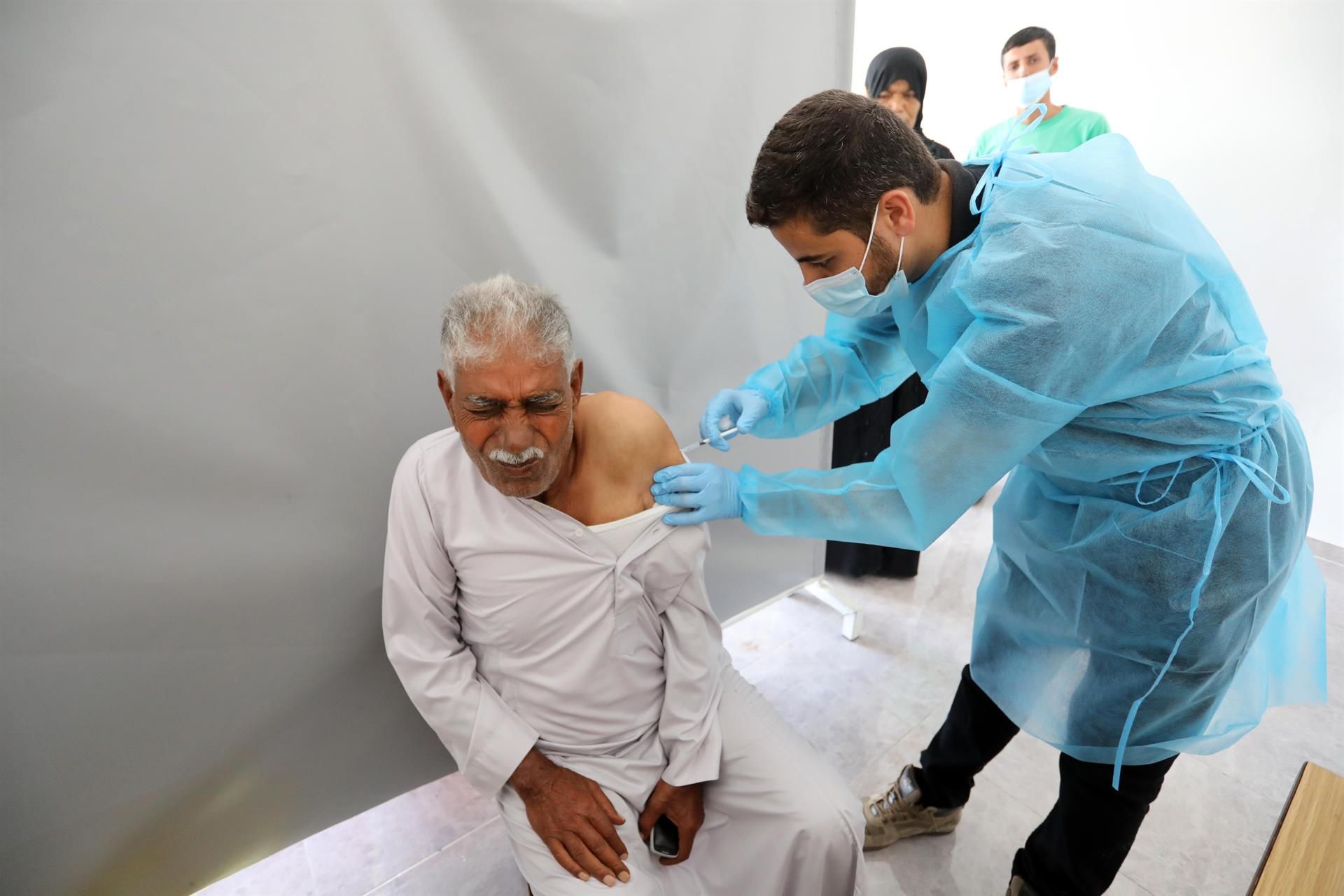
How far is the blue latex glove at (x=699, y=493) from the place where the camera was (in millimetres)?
1130

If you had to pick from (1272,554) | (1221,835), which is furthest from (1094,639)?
(1221,835)

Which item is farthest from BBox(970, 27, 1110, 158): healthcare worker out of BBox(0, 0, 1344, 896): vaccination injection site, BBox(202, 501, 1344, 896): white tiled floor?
BBox(202, 501, 1344, 896): white tiled floor

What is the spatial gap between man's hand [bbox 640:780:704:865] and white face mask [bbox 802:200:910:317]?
3.02ft

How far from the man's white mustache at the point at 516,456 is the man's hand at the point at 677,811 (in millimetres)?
670

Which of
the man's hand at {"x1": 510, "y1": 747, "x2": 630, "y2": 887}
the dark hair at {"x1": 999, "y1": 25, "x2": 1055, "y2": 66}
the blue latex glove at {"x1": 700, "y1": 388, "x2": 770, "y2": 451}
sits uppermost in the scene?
the dark hair at {"x1": 999, "y1": 25, "x2": 1055, "y2": 66}

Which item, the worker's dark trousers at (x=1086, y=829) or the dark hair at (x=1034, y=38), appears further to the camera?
the dark hair at (x=1034, y=38)

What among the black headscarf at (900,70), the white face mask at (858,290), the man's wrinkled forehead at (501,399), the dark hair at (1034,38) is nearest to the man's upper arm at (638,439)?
the man's wrinkled forehead at (501,399)

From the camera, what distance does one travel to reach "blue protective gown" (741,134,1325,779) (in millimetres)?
879

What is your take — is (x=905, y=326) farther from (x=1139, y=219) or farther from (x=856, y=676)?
(x=856, y=676)

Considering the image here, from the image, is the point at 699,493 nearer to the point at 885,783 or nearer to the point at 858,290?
the point at 858,290

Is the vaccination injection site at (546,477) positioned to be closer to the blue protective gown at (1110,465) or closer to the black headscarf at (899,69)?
the blue protective gown at (1110,465)

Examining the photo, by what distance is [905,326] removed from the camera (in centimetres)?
117

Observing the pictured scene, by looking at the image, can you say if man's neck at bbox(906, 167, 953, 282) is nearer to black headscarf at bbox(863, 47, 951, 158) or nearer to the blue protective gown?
the blue protective gown

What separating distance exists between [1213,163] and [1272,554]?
2.98m
